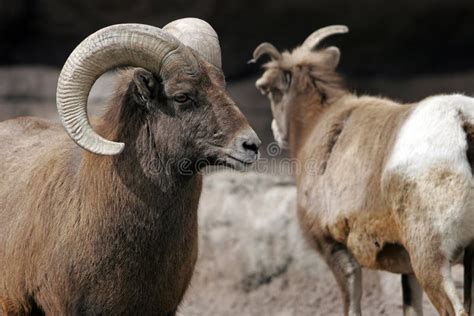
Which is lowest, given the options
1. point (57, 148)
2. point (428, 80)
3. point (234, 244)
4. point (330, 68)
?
point (57, 148)

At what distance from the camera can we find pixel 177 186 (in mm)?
5379

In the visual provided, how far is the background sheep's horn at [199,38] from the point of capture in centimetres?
579

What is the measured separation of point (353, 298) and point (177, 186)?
2915 mm

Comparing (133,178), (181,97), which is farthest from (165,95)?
(133,178)

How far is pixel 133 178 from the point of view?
539cm

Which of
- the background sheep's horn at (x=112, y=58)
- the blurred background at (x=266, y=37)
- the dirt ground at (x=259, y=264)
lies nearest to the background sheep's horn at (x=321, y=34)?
the dirt ground at (x=259, y=264)

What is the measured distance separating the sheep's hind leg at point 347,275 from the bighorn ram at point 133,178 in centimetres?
249

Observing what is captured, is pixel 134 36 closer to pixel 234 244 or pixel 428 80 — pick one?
pixel 234 244

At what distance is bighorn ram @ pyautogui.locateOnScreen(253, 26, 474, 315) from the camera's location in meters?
6.31

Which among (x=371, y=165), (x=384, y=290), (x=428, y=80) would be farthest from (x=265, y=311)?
(x=428, y=80)

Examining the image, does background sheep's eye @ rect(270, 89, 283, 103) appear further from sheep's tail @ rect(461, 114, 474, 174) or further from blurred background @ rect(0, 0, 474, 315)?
sheep's tail @ rect(461, 114, 474, 174)

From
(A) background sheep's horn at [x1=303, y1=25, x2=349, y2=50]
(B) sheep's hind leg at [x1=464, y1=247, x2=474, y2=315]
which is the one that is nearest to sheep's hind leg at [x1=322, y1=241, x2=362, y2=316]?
(B) sheep's hind leg at [x1=464, y1=247, x2=474, y2=315]

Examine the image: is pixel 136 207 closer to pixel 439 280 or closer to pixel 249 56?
pixel 439 280

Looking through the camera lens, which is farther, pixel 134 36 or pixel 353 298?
pixel 353 298
